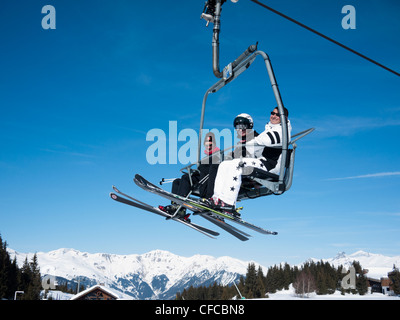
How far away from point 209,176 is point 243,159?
881 mm

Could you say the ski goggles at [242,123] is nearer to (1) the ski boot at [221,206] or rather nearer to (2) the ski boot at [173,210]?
(1) the ski boot at [221,206]

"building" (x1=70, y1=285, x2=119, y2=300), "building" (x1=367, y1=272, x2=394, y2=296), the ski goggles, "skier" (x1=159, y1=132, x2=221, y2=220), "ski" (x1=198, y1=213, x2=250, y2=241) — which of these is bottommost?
"building" (x1=367, y1=272, x2=394, y2=296)

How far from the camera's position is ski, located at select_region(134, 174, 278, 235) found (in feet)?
23.7

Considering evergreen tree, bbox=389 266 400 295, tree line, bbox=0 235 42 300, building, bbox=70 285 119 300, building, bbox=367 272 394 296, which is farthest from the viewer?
building, bbox=367 272 394 296

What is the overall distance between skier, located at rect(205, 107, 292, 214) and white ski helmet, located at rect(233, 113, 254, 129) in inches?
1.5

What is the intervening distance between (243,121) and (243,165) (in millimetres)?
830

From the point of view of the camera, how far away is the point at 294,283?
422 feet

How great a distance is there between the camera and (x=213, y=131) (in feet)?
27.1

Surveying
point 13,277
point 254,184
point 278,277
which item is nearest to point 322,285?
point 278,277

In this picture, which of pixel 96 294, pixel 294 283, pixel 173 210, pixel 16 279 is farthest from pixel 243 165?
pixel 294 283

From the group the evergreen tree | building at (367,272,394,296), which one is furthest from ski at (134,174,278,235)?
building at (367,272,394,296)

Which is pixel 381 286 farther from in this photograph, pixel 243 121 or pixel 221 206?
pixel 243 121

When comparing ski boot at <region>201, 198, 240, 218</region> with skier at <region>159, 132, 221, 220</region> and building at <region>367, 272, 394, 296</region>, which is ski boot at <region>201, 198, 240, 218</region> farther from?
building at <region>367, 272, 394, 296</region>
